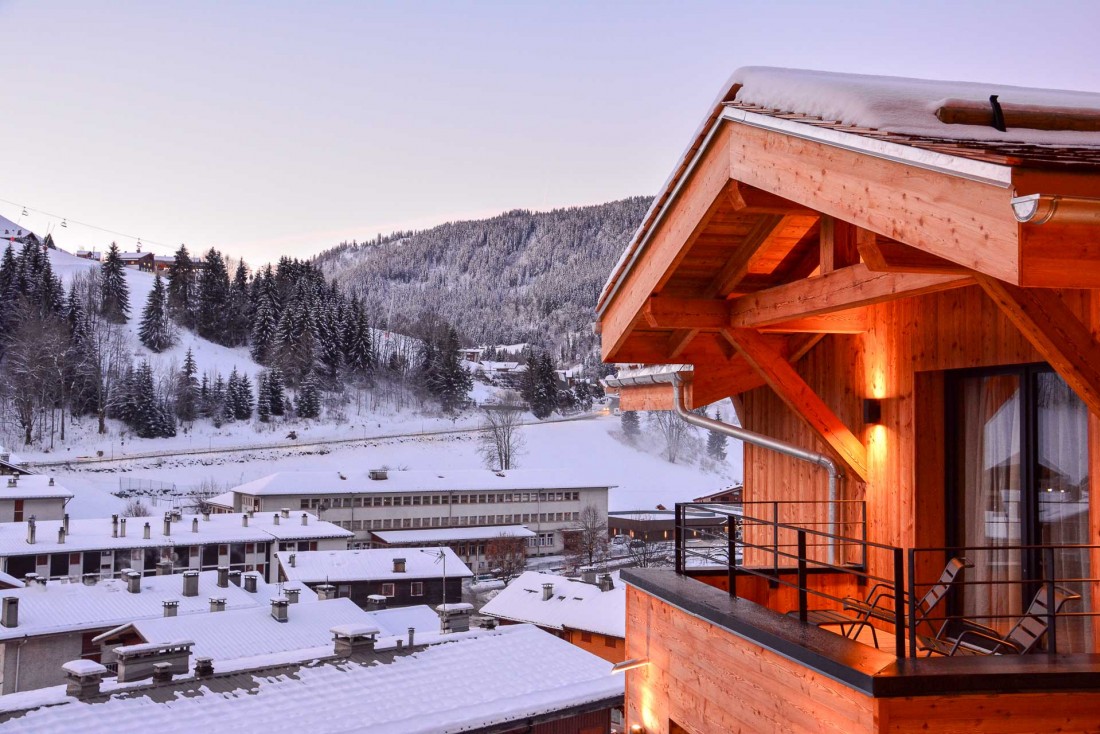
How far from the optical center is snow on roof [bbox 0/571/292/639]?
20.5m

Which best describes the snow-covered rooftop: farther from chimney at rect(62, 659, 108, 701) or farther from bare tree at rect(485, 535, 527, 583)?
bare tree at rect(485, 535, 527, 583)

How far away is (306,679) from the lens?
13.0 metres

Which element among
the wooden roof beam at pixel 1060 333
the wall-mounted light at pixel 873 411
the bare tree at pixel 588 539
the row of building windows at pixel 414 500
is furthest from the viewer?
the row of building windows at pixel 414 500

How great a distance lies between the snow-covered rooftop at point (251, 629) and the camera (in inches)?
744

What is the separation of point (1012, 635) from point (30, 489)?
3907cm

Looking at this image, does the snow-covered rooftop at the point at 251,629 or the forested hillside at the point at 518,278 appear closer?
the snow-covered rooftop at the point at 251,629

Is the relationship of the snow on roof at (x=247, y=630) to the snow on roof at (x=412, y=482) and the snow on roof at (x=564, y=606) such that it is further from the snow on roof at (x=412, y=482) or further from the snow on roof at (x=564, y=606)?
the snow on roof at (x=412, y=482)

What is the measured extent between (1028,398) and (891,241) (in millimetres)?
2002

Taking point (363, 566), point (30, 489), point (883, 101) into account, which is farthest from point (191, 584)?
point (883, 101)

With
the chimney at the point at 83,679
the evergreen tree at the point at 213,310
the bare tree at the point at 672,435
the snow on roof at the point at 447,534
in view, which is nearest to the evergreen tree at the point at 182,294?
the evergreen tree at the point at 213,310

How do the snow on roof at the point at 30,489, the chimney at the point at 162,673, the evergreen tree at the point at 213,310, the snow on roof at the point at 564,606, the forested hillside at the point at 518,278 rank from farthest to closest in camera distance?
the forested hillside at the point at 518,278 → the evergreen tree at the point at 213,310 → the snow on roof at the point at 30,489 → the snow on roof at the point at 564,606 → the chimney at the point at 162,673

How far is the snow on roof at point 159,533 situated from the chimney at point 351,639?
706 inches

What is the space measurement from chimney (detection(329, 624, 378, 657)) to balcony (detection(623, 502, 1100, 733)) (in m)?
8.62

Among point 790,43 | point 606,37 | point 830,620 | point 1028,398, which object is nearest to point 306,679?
point 830,620
